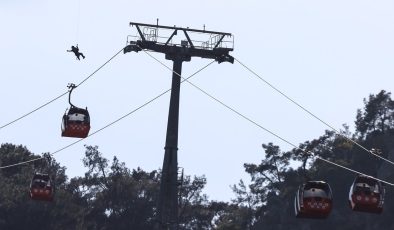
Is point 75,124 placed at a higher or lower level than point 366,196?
higher

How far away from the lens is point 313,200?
41.0m

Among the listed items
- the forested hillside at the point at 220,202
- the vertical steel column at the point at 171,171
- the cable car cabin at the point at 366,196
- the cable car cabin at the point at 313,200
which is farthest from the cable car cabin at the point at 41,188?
the forested hillside at the point at 220,202

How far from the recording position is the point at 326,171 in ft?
406

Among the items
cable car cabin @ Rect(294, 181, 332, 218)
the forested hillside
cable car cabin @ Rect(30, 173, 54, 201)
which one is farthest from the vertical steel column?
the forested hillside

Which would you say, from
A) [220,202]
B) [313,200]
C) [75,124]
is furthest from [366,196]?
[220,202]

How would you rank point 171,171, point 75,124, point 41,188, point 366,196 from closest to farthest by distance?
point 366,196 → point 75,124 → point 41,188 → point 171,171

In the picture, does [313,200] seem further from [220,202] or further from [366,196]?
[220,202]

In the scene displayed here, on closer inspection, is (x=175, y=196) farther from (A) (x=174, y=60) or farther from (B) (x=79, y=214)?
(B) (x=79, y=214)

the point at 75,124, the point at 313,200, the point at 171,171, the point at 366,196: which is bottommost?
the point at 313,200

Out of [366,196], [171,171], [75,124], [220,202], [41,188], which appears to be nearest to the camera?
[366,196]

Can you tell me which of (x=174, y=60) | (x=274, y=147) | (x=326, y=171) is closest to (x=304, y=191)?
(x=174, y=60)

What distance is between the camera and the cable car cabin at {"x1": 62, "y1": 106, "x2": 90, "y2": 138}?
4847 cm

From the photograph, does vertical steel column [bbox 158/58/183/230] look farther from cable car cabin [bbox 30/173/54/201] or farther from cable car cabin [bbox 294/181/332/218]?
cable car cabin [bbox 294/181/332/218]

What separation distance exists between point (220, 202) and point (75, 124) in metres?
91.8
